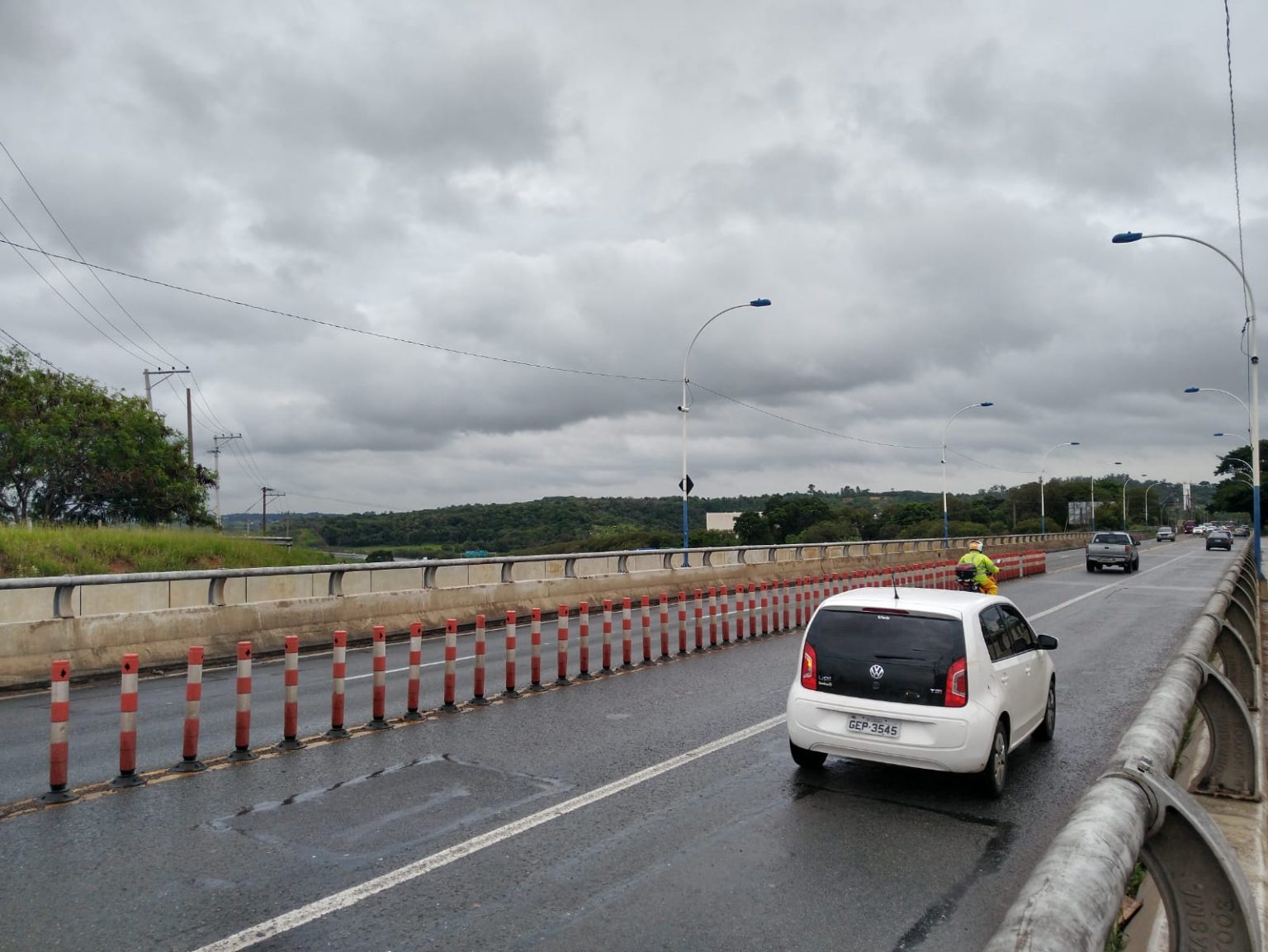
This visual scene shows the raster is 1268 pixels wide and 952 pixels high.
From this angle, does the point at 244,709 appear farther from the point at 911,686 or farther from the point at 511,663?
the point at 911,686

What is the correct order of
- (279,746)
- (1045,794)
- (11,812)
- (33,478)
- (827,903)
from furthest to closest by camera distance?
(33,478)
(279,746)
(1045,794)
(11,812)
(827,903)

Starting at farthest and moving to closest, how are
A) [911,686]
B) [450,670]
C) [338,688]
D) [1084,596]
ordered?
[1084,596] < [450,670] < [338,688] < [911,686]

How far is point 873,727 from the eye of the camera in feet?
23.0

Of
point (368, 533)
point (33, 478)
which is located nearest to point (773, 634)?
point (33, 478)

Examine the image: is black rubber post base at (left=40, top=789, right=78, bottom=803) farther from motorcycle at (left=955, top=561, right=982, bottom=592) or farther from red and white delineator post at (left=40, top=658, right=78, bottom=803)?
motorcycle at (left=955, top=561, right=982, bottom=592)

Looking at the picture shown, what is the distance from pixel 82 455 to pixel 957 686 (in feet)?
112

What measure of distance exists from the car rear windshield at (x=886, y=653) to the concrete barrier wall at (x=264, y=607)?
9.46 metres

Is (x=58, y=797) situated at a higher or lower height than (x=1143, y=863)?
lower

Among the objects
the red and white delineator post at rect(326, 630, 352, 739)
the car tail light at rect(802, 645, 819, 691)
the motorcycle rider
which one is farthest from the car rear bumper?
the motorcycle rider

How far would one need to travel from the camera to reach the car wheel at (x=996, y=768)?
694 centimetres

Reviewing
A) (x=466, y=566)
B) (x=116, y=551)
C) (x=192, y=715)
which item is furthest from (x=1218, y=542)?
(x=192, y=715)

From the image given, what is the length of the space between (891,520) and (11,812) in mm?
112064

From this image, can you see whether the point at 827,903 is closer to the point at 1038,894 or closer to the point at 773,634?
the point at 1038,894

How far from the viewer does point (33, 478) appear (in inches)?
1259
